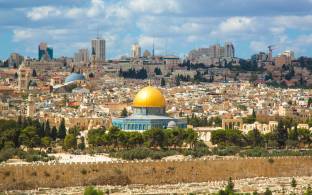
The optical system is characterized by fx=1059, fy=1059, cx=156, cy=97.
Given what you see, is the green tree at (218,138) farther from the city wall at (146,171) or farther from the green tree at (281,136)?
the city wall at (146,171)

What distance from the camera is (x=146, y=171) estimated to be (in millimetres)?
56656

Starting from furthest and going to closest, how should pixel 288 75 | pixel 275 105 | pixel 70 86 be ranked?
pixel 288 75, pixel 70 86, pixel 275 105

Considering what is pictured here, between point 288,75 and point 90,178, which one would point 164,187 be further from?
point 288,75

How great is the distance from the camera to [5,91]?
5271 inches

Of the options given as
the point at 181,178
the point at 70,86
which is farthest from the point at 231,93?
the point at 181,178

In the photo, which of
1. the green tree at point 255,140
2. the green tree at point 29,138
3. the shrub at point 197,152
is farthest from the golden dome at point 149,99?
the shrub at point 197,152

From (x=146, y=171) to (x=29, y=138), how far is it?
1395 centimetres

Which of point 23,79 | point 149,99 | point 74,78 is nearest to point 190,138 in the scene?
point 149,99

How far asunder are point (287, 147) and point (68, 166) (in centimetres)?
2034

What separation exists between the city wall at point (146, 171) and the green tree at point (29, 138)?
11962mm

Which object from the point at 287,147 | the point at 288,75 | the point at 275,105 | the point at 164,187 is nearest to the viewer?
the point at 164,187

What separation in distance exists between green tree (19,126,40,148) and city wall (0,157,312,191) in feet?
39.2

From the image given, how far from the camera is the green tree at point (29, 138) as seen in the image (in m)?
67.3

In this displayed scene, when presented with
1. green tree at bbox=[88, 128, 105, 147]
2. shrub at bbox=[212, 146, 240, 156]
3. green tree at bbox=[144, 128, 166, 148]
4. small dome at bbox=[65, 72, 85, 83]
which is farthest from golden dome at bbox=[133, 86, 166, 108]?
small dome at bbox=[65, 72, 85, 83]
